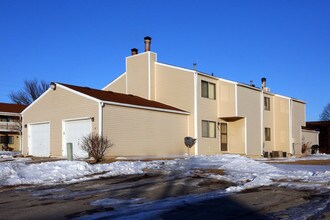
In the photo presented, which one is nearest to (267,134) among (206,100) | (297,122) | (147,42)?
(297,122)

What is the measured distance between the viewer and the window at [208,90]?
97.1ft

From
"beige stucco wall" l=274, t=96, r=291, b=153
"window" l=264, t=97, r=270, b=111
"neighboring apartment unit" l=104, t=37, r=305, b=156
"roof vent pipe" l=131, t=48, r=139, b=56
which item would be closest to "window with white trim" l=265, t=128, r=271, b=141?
"neighboring apartment unit" l=104, t=37, r=305, b=156

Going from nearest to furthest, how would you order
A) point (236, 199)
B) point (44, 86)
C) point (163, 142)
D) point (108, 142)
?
point (236, 199) < point (108, 142) < point (163, 142) < point (44, 86)

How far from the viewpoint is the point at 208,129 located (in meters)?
30.0

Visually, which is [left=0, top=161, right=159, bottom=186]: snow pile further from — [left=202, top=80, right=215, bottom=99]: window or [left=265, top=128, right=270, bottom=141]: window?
[left=265, top=128, right=270, bottom=141]: window

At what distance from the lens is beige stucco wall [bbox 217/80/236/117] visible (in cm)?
3059

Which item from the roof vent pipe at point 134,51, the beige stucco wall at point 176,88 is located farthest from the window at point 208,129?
the roof vent pipe at point 134,51

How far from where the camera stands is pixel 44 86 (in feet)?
213

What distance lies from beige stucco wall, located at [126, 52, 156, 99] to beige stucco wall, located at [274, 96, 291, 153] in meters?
13.2

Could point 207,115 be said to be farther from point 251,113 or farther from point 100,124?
point 100,124

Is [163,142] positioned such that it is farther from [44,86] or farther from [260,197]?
[44,86]

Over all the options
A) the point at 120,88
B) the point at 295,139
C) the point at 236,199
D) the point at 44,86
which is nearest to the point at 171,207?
the point at 236,199

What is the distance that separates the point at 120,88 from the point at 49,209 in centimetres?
2527

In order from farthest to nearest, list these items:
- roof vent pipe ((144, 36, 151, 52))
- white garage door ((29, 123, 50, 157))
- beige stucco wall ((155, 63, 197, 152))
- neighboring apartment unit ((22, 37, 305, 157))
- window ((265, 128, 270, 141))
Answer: window ((265, 128, 270, 141)) < roof vent pipe ((144, 36, 151, 52)) < beige stucco wall ((155, 63, 197, 152)) < white garage door ((29, 123, 50, 157)) < neighboring apartment unit ((22, 37, 305, 157))
